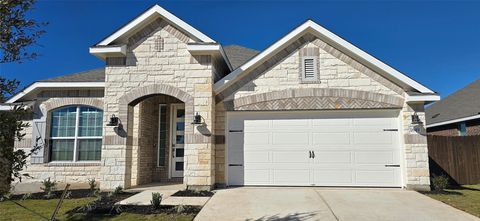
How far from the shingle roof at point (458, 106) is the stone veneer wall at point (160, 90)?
1318cm

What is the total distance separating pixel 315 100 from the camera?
992cm

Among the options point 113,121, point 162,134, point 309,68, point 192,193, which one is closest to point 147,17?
point 113,121

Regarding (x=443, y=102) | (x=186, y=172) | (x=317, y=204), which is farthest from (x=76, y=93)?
(x=443, y=102)

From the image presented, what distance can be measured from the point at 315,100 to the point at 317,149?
4.98ft

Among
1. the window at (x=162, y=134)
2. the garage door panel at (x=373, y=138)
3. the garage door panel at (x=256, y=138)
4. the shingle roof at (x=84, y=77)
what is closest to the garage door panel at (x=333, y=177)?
the garage door panel at (x=373, y=138)

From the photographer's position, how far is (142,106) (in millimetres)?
11086

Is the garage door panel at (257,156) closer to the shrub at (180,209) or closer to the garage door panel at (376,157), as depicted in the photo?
the garage door panel at (376,157)

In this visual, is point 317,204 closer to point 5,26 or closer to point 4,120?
point 4,120

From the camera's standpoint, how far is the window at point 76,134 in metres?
11.3

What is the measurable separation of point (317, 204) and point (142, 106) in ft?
22.4

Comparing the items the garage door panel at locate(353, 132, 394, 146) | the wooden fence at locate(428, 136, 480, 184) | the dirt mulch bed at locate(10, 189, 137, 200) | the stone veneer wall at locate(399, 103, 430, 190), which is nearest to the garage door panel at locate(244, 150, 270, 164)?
the garage door panel at locate(353, 132, 394, 146)

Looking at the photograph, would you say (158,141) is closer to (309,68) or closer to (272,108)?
(272,108)

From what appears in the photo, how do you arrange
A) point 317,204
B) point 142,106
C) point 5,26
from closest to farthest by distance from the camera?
point 5,26 → point 317,204 → point 142,106

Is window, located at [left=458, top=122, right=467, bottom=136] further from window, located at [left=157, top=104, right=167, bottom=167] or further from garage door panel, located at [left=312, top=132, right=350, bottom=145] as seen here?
window, located at [left=157, top=104, right=167, bottom=167]
